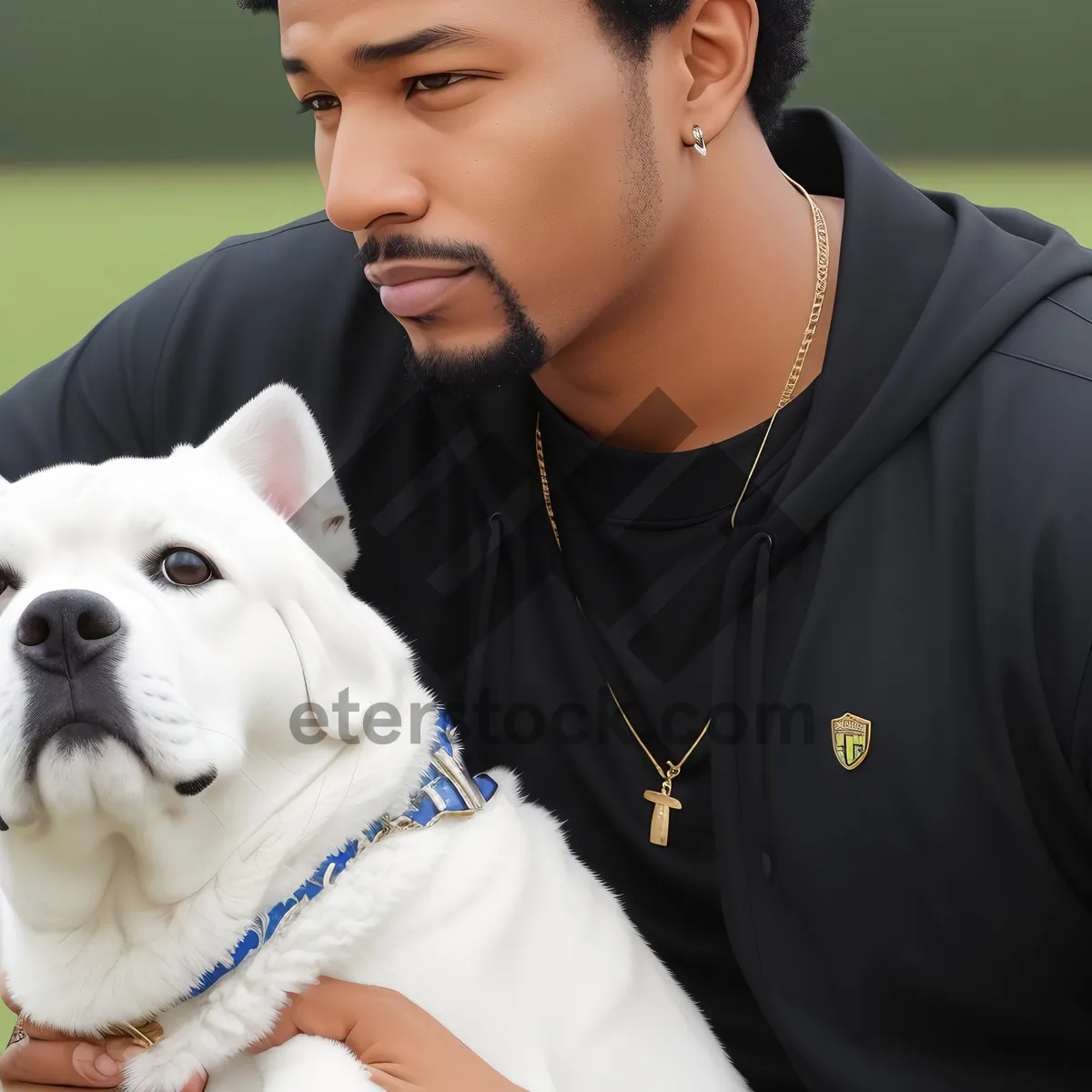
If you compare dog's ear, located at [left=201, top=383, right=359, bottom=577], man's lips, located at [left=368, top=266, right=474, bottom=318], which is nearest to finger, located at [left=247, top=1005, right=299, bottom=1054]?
dog's ear, located at [left=201, top=383, right=359, bottom=577]

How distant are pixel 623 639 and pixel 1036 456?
508 millimetres

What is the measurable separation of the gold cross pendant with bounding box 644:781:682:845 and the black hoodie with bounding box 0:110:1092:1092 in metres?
0.02

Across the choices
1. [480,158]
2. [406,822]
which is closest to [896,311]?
[480,158]

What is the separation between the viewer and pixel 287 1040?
3.27 feet

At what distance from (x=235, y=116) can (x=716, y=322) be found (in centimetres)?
159

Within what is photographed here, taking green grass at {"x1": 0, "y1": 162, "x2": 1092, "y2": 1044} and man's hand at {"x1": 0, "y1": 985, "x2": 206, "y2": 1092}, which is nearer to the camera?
man's hand at {"x1": 0, "y1": 985, "x2": 206, "y2": 1092}

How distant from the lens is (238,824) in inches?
41.1

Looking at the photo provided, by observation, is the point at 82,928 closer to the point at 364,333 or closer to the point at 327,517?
the point at 327,517

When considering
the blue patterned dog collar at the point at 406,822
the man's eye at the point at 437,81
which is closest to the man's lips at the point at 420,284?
the man's eye at the point at 437,81

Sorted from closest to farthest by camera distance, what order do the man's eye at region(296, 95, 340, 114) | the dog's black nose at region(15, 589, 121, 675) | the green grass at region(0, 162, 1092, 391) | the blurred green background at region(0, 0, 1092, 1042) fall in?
the dog's black nose at region(15, 589, 121, 675) → the man's eye at region(296, 95, 340, 114) → the blurred green background at region(0, 0, 1092, 1042) → the green grass at region(0, 162, 1092, 391)

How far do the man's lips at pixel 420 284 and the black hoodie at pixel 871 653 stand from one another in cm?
31

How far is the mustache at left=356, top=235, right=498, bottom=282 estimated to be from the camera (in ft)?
4.01

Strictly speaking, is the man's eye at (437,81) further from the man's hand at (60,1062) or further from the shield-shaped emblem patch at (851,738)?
the man's hand at (60,1062)

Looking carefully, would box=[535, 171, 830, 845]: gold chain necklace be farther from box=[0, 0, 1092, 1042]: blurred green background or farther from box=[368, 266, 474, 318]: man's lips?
box=[0, 0, 1092, 1042]: blurred green background
